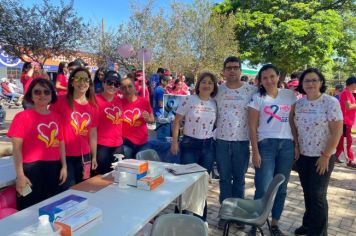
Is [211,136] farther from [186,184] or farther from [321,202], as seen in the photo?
[321,202]

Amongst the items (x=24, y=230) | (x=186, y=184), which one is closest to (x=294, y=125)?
(x=186, y=184)

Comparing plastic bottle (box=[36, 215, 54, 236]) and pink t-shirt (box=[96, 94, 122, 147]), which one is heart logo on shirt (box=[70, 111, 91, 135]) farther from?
plastic bottle (box=[36, 215, 54, 236])

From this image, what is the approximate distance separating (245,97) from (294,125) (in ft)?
1.90

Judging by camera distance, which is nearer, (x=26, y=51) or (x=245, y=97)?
(x=245, y=97)

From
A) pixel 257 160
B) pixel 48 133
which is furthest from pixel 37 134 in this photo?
pixel 257 160

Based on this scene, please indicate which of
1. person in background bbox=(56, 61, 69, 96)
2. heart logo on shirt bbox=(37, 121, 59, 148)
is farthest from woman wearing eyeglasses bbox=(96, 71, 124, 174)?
person in background bbox=(56, 61, 69, 96)

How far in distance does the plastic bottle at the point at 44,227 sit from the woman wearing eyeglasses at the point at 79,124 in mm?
1223

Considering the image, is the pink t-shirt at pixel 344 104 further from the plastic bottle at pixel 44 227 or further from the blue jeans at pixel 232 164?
the plastic bottle at pixel 44 227

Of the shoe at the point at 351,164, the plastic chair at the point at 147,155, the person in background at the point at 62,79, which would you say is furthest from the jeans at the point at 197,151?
the shoe at the point at 351,164

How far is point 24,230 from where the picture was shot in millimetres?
1809

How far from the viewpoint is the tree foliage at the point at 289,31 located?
18328mm

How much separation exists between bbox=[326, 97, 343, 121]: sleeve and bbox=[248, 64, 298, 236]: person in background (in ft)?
1.24

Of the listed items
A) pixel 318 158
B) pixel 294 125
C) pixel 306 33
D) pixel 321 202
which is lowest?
pixel 321 202

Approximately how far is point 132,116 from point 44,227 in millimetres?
2111
